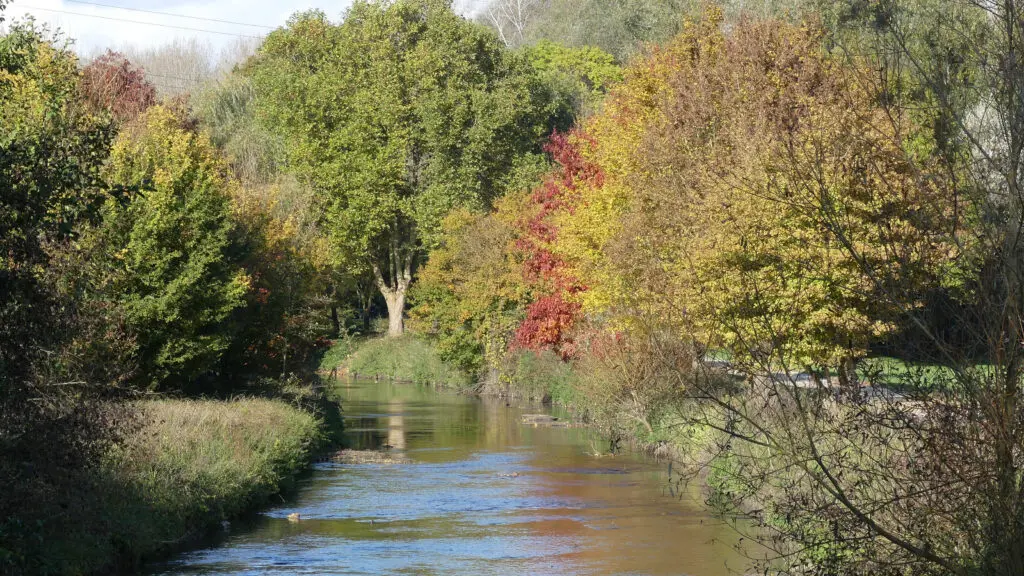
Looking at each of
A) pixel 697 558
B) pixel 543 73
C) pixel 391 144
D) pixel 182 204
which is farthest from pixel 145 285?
pixel 543 73

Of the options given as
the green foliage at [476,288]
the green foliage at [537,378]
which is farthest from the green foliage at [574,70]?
the green foliage at [537,378]

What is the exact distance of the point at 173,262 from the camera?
30109 millimetres

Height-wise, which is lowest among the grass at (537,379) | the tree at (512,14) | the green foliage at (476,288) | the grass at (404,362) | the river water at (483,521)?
the river water at (483,521)

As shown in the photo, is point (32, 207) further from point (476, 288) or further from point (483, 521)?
point (476, 288)

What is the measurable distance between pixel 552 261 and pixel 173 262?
17539 mm

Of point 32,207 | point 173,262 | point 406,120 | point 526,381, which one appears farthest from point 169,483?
point 406,120

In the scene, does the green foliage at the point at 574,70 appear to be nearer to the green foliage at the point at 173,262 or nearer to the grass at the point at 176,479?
the green foliage at the point at 173,262

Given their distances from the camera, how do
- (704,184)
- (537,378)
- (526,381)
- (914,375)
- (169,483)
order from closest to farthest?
(914,375) < (169,483) < (704,184) < (537,378) < (526,381)

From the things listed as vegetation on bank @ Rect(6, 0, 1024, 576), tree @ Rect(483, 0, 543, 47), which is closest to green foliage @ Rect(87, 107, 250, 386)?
vegetation on bank @ Rect(6, 0, 1024, 576)

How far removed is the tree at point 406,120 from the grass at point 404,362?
532cm

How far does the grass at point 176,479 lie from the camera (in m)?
16.4

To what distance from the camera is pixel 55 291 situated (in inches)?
527

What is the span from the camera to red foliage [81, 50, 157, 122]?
48.4 metres

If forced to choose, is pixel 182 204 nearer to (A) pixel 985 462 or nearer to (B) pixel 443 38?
(A) pixel 985 462
